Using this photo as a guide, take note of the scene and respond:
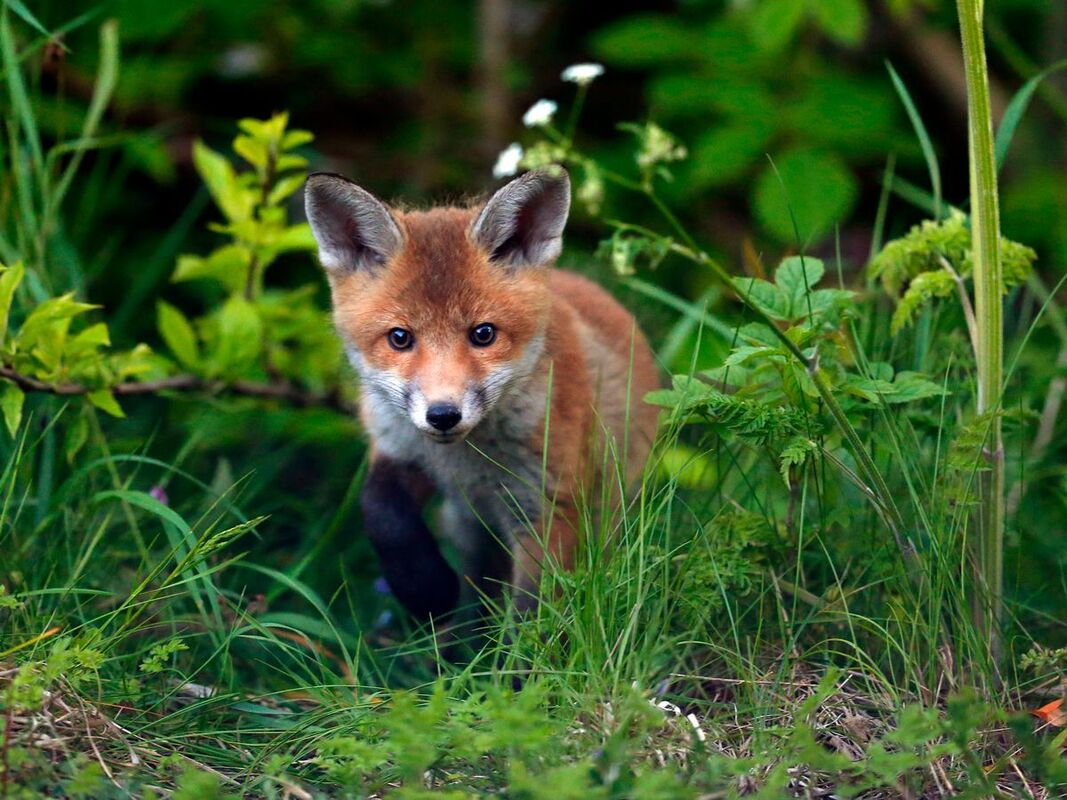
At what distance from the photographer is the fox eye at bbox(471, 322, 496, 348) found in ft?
10.7

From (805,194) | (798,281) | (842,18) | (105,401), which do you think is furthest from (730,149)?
(105,401)

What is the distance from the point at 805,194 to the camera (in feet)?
16.8

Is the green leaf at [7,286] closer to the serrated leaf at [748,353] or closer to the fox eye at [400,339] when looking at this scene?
the fox eye at [400,339]

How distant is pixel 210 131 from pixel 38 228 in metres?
2.99

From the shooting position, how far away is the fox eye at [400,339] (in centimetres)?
324

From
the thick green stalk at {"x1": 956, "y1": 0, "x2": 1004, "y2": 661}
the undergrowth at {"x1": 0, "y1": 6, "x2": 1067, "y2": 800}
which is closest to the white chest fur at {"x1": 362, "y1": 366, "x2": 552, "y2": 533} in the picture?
the undergrowth at {"x1": 0, "y1": 6, "x2": 1067, "y2": 800}

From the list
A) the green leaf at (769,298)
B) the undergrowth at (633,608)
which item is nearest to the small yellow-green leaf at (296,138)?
the undergrowth at (633,608)

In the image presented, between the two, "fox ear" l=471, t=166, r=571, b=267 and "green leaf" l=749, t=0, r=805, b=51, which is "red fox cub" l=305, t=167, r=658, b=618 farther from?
"green leaf" l=749, t=0, r=805, b=51

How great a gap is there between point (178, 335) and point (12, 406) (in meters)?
0.91

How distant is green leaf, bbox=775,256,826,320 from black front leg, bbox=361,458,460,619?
127 centimetres

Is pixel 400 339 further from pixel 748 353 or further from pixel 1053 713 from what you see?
pixel 1053 713

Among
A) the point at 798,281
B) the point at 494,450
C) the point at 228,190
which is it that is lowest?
the point at 494,450

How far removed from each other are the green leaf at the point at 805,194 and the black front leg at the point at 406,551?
7.74 feet

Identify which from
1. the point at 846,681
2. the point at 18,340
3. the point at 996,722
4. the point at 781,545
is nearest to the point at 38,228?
the point at 18,340
